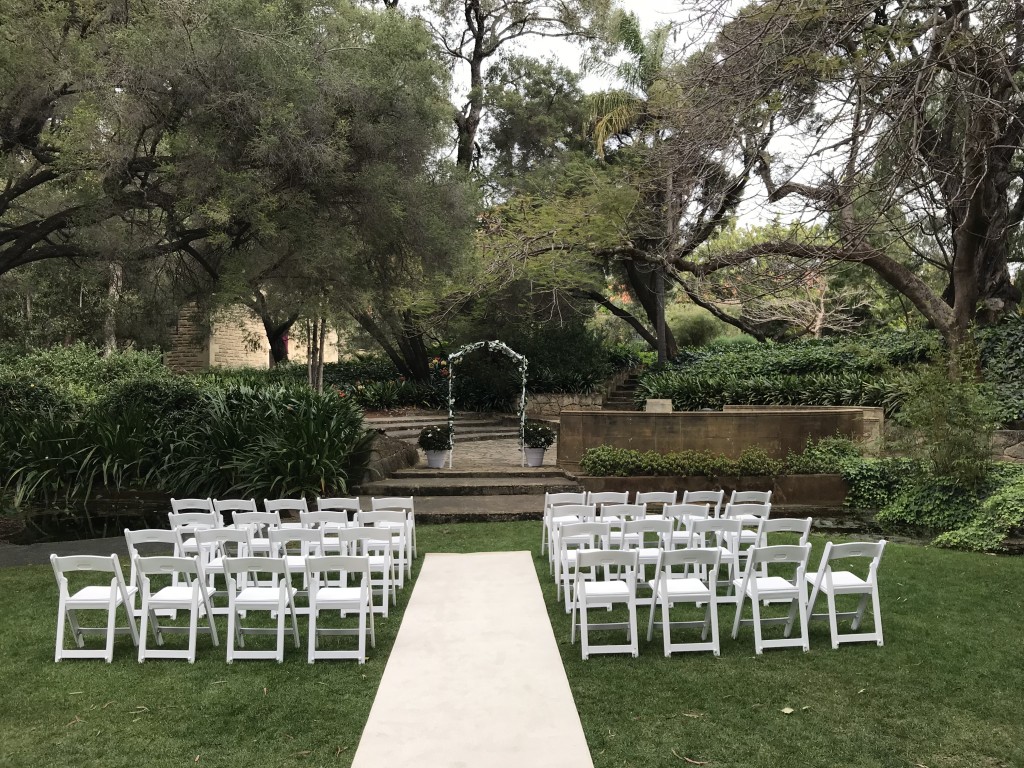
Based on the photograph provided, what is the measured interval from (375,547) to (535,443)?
7.29m

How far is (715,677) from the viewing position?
553 cm

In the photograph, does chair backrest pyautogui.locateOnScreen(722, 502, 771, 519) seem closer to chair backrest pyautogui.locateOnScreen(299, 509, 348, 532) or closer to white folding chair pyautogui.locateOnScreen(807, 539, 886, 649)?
white folding chair pyautogui.locateOnScreen(807, 539, 886, 649)

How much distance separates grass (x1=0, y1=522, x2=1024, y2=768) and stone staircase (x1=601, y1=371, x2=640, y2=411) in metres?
16.6

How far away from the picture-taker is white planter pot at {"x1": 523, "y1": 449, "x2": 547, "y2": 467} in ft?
48.5

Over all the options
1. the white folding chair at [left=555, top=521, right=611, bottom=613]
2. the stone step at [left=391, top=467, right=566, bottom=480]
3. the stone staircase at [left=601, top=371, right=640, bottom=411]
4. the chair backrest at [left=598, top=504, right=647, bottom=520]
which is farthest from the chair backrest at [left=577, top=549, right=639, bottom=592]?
the stone staircase at [left=601, top=371, right=640, bottom=411]

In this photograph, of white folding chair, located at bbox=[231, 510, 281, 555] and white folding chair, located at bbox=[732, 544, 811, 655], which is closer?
white folding chair, located at bbox=[732, 544, 811, 655]

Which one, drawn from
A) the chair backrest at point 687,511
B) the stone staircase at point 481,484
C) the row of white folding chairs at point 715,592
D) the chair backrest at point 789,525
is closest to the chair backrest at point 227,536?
the row of white folding chairs at point 715,592

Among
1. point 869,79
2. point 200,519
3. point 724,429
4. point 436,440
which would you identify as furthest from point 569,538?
point 436,440

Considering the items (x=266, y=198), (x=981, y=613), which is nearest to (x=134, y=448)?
(x=266, y=198)

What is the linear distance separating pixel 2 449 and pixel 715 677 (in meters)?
12.4

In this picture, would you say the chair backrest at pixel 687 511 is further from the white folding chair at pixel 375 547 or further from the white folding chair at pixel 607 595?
the white folding chair at pixel 375 547

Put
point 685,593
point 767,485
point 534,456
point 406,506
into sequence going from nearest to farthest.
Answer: point 685,593, point 406,506, point 767,485, point 534,456

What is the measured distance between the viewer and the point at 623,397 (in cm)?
2464

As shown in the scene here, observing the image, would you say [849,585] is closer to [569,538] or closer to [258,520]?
[569,538]
